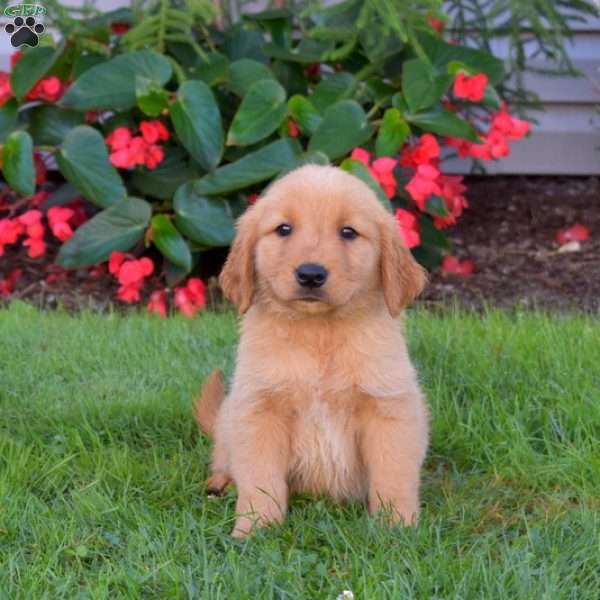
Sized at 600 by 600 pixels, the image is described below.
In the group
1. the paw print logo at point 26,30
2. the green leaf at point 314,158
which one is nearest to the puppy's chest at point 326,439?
the green leaf at point 314,158

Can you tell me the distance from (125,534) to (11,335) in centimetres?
218

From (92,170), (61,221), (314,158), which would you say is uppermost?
(314,158)

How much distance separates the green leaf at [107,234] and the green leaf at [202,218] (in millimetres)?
182

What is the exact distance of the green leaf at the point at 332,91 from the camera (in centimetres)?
549

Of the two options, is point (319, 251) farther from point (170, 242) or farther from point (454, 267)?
point (454, 267)

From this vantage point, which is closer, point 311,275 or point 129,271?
point 311,275

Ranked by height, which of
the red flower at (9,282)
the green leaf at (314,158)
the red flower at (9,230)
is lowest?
the red flower at (9,282)

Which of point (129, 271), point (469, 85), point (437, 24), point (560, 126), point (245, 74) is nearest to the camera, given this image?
point (469, 85)

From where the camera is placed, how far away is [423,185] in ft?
17.4

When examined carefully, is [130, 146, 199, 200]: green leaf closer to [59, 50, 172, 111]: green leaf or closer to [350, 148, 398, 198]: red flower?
[59, 50, 172, 111]: green leaf

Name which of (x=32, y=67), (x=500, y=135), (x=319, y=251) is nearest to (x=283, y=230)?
(x=319, y=251)

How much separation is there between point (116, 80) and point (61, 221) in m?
0.85

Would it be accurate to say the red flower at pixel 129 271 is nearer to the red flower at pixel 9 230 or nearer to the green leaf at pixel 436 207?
the red flower at pixel 9 230

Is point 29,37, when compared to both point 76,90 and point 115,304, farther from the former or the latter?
point 115,304
